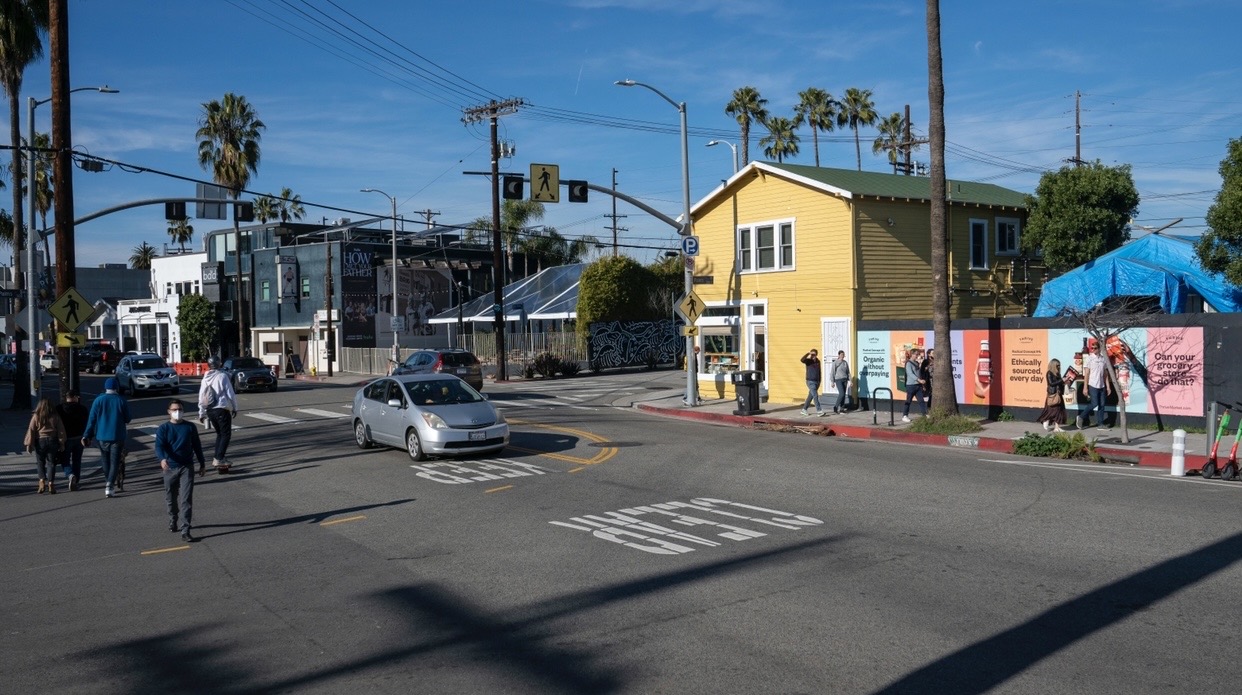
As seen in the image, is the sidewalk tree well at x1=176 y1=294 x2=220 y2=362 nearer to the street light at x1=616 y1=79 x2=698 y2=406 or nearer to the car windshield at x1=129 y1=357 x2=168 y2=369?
the car windshield at x1=129 y1=357 x2=168 y2=369

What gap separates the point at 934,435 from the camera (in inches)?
814

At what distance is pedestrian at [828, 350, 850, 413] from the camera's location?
25141 millimetres

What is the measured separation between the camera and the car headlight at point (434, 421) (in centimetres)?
1761

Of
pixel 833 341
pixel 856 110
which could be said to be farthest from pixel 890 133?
pixel 833 341

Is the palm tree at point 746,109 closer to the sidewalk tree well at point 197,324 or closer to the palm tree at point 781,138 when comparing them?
the palm tree at point 781,138

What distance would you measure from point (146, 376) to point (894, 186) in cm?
2917

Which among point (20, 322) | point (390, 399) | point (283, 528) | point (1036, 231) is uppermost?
point (1036, 231)

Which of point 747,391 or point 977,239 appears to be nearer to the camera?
point 747,391

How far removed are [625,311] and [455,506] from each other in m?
38.8

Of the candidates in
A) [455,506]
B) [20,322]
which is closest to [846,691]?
[455,506]

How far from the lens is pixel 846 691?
6195 millimetres

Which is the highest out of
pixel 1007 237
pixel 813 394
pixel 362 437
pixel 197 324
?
pixel 1007 237

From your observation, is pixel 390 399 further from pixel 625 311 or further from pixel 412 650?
pixel 625 311

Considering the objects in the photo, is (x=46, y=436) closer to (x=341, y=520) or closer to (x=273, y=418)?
(x=341, y=520)
